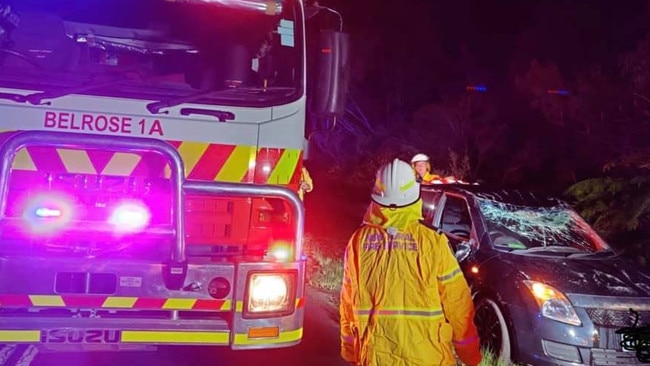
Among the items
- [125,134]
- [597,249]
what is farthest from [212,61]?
[597,249]

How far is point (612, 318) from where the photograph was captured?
5234 mm

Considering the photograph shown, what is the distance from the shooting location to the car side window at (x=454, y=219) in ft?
22.4

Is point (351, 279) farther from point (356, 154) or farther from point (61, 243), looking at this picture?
point (356, 154)

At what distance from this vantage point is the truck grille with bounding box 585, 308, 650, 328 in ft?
17.1

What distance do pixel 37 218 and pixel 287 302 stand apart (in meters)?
1.57

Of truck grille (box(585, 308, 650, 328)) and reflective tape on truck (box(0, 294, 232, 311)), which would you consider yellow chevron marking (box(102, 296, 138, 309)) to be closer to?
reflective tape on truck (box(0, 294, 232, 311))

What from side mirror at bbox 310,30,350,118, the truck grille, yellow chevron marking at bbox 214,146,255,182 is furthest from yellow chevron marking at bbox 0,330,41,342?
the truck grille

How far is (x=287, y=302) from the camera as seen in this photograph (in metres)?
4.13

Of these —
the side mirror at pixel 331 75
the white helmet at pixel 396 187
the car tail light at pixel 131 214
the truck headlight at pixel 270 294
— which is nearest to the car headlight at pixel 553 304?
the side mirror at pixel 331 75

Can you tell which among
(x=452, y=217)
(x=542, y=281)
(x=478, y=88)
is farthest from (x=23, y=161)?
(x=478, y=88)

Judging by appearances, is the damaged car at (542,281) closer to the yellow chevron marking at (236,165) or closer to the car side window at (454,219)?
the car side window at (454,219)

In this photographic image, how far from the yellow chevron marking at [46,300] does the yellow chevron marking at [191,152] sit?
3.72 ft

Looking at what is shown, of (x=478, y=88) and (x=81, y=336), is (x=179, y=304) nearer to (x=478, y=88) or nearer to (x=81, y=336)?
(x=81, y=336)

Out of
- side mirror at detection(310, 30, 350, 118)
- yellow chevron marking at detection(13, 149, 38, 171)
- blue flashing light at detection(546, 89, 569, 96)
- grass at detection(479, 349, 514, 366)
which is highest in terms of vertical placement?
blue flashing light at detection(546, 89, 569, 96)
